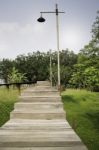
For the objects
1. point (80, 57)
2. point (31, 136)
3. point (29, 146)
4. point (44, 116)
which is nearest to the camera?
point (29, 146)

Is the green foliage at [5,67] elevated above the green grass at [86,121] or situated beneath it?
elevated above

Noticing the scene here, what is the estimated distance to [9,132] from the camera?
9.41 m

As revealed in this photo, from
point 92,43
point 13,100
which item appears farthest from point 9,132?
point 92,43

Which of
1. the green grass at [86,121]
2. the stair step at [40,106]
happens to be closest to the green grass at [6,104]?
the stair step at [40,106]

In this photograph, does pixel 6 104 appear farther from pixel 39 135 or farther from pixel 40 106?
pixel 39 135

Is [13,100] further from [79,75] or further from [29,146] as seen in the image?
[29,146]

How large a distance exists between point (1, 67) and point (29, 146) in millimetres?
125770

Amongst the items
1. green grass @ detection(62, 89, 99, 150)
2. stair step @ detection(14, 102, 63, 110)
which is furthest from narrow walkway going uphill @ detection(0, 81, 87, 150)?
green grass @ detection(62, 89, 99, 150)

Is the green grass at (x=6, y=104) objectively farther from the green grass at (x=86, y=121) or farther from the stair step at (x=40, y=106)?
the green grass at (x=86, y=121)

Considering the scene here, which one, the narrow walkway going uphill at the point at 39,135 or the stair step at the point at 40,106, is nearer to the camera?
the narrow walkway going uphill at the point at 39,135

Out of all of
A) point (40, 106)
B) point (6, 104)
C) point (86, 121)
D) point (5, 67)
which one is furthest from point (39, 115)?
point (5, 67)

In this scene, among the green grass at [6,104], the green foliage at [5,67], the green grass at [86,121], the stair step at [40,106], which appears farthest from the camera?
the green foliage at [5,67]

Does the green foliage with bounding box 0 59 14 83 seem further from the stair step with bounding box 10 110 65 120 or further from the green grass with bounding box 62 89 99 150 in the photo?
the stair step with bounding box 10 110 65 120

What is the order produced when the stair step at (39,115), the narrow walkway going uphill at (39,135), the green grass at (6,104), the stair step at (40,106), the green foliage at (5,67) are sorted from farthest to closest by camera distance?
1. the green foliage at (5,67)
2. the green grass at (6,104)
3. the stair step at (40,106)
4. the stair step at (39,115)
5. the narrow walkway going uphill at (39,135)
